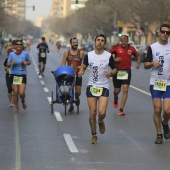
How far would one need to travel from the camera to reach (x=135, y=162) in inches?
344

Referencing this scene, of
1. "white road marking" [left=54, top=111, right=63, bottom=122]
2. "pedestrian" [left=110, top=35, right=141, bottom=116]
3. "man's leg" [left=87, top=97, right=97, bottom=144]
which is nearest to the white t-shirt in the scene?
"man's leg" [left=87, top=97, right=97, bottom=144]

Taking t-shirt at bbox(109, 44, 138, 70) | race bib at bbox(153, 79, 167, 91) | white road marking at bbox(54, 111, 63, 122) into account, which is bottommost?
white road marking at bbox(54, 111, 63, 122)

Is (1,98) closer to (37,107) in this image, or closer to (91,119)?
(37,107)

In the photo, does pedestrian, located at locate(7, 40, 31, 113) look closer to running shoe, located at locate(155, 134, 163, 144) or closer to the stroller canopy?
the stroller canopy

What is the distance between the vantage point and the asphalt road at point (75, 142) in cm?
864

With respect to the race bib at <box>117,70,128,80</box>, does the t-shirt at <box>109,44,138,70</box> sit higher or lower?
higher

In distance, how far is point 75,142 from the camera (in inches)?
416

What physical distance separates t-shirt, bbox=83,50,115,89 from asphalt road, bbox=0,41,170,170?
41.2 inches

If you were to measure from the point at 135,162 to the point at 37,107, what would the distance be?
798cm

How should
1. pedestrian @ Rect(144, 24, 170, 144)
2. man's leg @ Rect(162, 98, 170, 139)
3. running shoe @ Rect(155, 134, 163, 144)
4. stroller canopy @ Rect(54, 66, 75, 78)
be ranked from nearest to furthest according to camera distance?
pedestrian @ Rect(144, 24, 170, 144) → man's leg @ Rect(162, 98, 170, 139) → running shoe @ Rect(155, 134, 163, 144) → stroller canopy @ Rect(54, 66, 75, 78)

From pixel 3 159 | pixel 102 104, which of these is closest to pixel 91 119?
pixel 102 104

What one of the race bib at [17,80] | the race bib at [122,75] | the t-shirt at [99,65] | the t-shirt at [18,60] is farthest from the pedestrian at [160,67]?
the race bib at [17,80]

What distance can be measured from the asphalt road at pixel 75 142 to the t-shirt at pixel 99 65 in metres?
1.05

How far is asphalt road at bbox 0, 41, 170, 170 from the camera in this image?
864 cm
